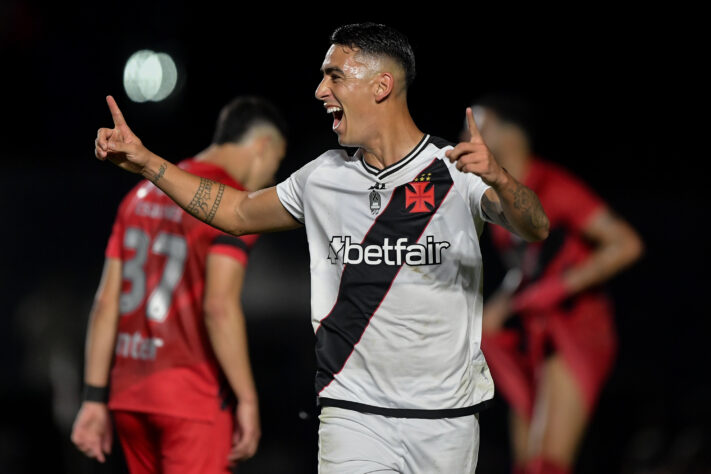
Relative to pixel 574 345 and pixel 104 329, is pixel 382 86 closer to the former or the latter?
pixel 104 329

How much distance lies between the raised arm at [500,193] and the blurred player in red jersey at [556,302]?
8.92ft

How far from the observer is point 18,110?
9.91 m

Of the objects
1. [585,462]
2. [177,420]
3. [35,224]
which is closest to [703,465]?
[585,462]

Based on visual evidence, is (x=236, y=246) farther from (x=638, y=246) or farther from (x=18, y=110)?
(x=18, y=110)

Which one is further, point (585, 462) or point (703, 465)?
point (585, 462)

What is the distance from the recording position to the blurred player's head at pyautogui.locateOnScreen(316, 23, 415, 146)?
3350mm

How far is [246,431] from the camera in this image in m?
4.14

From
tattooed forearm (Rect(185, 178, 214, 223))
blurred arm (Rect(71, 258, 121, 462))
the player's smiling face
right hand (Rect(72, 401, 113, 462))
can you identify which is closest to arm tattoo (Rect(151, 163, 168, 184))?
tattooed forearm (Rect(185, 178, 214, 223))

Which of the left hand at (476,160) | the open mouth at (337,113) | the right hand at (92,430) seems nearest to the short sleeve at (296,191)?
the open mouth at (337,113)

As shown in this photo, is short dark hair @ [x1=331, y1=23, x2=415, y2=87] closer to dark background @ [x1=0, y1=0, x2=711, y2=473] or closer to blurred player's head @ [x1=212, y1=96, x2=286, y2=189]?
blurred player's head @ [x1=212, y1=96, x2=286, y2=189]

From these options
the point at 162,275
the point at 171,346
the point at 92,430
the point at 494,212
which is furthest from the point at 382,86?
the point at 92,430

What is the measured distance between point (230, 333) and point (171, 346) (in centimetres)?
31

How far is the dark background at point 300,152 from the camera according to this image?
24.6 ft

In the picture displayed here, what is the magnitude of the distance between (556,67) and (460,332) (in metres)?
7.14
